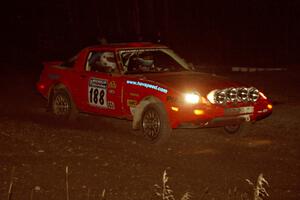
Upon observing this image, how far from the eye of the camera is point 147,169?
27.7 feet

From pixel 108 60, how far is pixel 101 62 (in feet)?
0.72

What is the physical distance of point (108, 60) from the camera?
11.5 metres

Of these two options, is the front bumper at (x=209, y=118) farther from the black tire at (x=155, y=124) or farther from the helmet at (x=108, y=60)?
the helmet at (x=108, y=60)

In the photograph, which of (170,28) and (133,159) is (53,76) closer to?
(133,159)

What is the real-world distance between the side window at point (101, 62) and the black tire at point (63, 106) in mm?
801

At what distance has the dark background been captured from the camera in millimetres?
26141

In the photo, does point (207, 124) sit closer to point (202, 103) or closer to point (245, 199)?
point (202, 103)

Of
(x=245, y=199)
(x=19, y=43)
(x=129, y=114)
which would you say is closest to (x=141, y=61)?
(x=129, y=114)

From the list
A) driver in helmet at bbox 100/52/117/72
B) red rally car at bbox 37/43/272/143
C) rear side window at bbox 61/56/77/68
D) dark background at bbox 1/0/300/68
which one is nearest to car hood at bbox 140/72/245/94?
red rally car at bbox 37/43/272/143

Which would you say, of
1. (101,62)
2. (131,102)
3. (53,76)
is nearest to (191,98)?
(131,102)

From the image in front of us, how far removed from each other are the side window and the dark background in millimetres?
12729

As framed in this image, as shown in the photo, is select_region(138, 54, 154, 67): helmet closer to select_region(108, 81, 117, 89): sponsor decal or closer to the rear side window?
select_region(108, 81, 117, 89): sponsor decal

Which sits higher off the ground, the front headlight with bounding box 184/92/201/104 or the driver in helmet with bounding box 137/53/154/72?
the driver in helmet with bounding box 137/53/154/72

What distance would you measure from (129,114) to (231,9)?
18.1 meters
